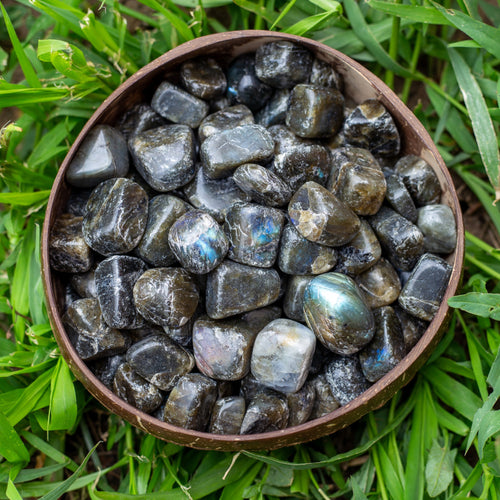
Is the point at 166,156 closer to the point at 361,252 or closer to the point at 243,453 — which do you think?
the point at 361,252

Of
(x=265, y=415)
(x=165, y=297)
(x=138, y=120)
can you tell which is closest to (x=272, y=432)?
(x=265, y=415)

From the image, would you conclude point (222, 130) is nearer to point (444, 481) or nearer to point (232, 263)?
point (232, 263)

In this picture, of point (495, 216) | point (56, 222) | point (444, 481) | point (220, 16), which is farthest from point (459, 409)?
point (220, 16)

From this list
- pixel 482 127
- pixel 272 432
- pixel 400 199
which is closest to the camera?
pixel 272 432

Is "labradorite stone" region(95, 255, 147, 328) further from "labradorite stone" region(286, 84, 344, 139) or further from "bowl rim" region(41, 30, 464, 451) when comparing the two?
"labradorite stone" region(286, 84, 344, 139)

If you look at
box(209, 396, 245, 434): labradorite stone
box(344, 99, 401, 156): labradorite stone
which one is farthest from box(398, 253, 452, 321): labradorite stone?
box(209, 396, 245, 434): labradorite stone

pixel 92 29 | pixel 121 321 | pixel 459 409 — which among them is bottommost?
pixel 459 409
